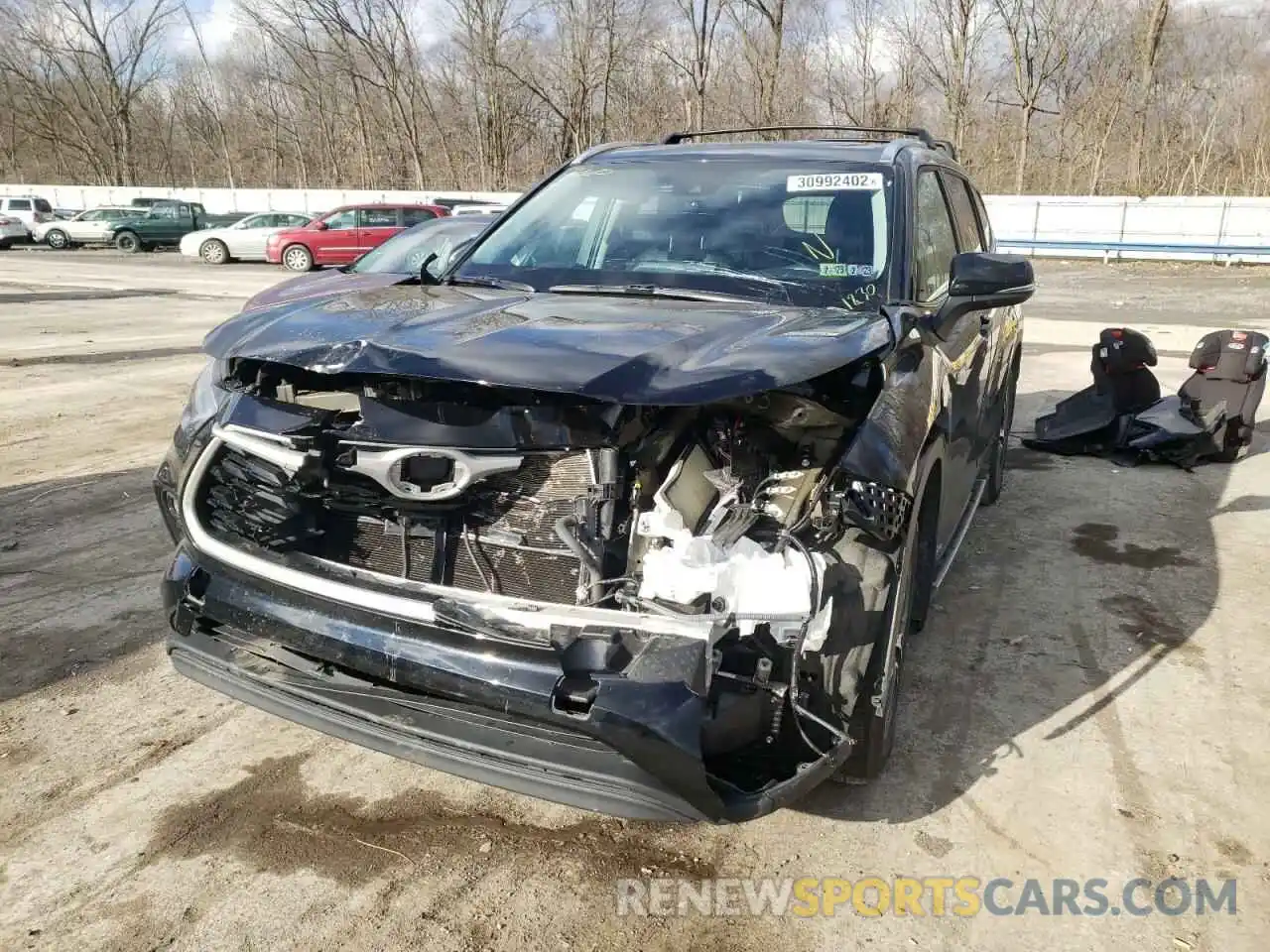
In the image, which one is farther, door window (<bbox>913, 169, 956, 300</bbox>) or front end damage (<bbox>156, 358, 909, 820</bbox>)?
door window (<bbox>913, 169, 956, 300</bbox>)

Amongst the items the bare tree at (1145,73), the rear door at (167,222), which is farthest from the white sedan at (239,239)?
the bare tree at (1145,73)

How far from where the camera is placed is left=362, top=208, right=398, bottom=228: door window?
23.4 meters

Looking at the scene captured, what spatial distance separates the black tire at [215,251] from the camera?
25797 millimetres

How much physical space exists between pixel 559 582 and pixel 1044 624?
2.51 meters

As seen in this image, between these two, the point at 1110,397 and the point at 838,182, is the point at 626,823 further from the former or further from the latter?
the point at 1110,397

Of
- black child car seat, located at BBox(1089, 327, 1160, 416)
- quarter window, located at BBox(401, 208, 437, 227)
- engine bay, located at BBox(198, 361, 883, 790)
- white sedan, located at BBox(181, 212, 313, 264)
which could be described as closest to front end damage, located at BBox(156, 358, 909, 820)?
engine bay, located at BBox(198, 361, 883, 790)

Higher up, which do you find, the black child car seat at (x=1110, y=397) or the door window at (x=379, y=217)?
the door window at (x=379, y=217)

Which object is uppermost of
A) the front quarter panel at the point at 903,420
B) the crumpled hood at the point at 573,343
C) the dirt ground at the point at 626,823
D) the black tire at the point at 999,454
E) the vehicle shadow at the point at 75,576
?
the crumpled hood at the point at 573,343

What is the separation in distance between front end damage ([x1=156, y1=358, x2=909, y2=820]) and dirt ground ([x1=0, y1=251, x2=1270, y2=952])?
0.39 m

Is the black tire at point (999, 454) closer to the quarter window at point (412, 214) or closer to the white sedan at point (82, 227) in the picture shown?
the quarter window at point (412, 214)

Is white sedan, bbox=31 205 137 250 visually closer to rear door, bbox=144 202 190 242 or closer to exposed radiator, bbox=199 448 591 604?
rear door, bbox=144 202 190 242

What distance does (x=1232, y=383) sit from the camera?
6586mm

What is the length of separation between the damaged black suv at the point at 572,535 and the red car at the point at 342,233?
70.9 feet

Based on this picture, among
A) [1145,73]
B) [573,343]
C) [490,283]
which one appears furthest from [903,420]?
[1145,73]
